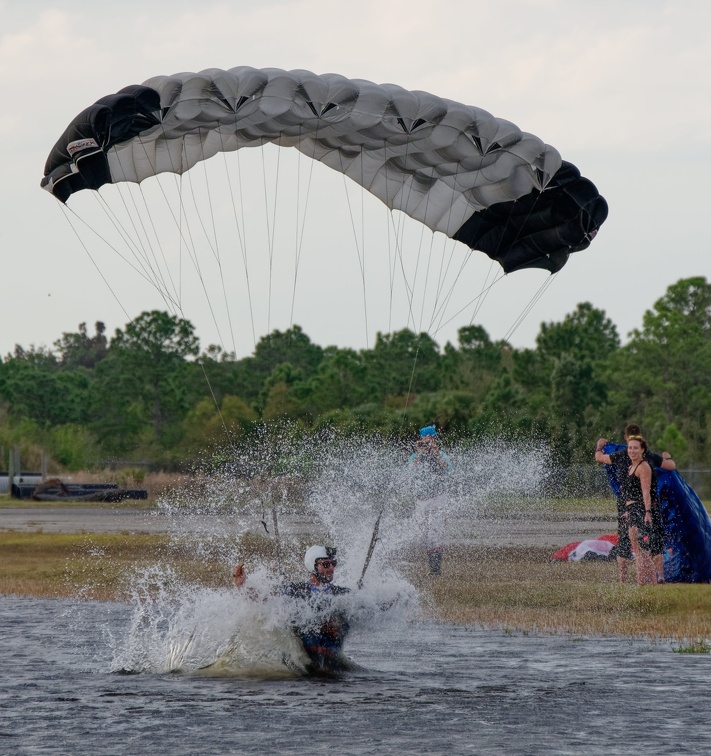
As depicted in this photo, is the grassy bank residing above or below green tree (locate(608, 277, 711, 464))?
below

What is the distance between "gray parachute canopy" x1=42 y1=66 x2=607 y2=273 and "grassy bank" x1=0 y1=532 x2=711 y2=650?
488 cm

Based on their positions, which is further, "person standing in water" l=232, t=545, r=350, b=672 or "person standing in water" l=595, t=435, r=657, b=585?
"person standing in water" l=595, t=435, r=657, b=585

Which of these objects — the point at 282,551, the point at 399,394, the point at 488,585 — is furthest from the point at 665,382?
the point at 488,585

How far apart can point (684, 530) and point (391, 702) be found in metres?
7.64

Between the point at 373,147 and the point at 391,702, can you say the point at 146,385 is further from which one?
the point at 391,702

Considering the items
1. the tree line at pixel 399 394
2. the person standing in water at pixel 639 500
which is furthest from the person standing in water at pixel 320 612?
the tree line at pixel 399 394

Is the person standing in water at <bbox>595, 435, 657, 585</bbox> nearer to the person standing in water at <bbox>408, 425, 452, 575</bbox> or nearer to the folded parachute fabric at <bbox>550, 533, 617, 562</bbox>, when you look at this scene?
the person standing in water at <bbox>408, 425, 452, 575</bbox>

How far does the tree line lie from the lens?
209 ft

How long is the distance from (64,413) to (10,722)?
88172mm

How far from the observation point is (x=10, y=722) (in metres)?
11.5

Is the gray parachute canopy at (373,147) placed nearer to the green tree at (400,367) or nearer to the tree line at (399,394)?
the tree line at (399,394)

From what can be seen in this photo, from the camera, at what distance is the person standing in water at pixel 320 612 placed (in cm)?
1344

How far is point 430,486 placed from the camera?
2042 centimetres

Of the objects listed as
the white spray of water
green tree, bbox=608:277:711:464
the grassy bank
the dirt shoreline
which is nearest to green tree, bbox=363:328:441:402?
green tree, bbox=608:277:711:464
